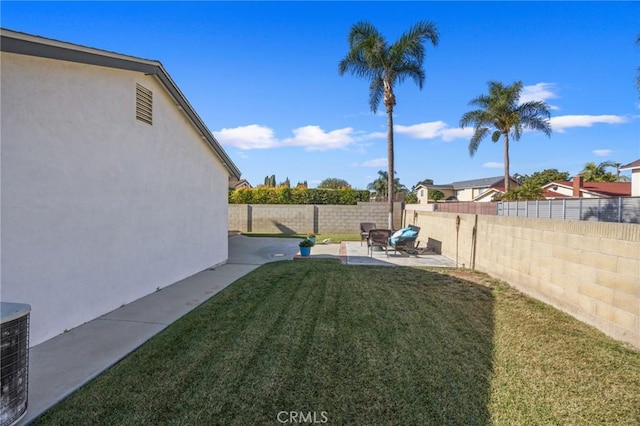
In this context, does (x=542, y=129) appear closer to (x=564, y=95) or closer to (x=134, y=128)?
(x=564, y=95)

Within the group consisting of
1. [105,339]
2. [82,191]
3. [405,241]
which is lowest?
[105,339]

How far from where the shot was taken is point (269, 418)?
2.78 meters

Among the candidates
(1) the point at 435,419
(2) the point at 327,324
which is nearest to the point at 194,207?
(2) the point at 327,324

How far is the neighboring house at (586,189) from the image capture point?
3095 cm

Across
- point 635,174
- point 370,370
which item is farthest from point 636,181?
point 370,370

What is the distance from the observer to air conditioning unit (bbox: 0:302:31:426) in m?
2.50

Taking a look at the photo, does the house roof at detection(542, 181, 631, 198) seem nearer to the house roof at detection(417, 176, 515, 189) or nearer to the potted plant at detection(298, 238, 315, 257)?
the house roof at detection(417, 176, 515, 189)

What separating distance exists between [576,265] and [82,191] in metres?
7.80

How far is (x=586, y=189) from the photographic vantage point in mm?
31516

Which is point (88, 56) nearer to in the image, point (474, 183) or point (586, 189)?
point (586, 189)

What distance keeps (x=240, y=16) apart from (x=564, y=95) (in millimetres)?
19478
